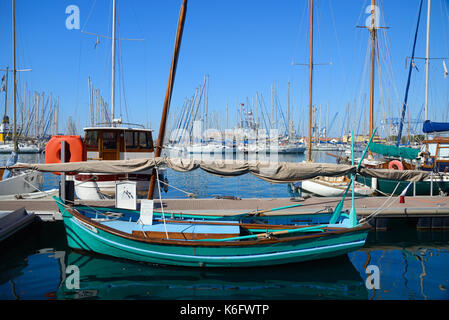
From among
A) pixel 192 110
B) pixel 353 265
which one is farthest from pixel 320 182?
pixel 192 110

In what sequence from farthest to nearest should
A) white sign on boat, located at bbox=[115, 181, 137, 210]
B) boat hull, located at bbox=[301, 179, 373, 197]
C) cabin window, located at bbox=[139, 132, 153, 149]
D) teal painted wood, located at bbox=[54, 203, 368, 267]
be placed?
boat hull, located at bbox=[301, 179, 373, 197], cabin window, located at bbox=[139, 132, 153, 149], white sign on boat, located at bbox=[115, 181, 137, 210], teal painted wood, located at bbox=[54, 203, 368, 267]

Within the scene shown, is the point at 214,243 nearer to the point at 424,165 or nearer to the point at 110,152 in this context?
the point at 110,152

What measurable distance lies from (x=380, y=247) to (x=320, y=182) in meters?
9.85

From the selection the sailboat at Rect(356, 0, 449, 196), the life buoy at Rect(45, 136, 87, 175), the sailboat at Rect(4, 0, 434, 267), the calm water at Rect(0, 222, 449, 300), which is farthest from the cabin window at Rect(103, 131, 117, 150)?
the sailboat at Rect(356, 0, 449, 196)

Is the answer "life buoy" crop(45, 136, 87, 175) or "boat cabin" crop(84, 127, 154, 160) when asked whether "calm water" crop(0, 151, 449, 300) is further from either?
"boat cabin" crop(84, 127, 154, 160)

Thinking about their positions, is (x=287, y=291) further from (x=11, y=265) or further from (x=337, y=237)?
(x=11, y=265)

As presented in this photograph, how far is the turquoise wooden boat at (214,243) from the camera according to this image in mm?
8875

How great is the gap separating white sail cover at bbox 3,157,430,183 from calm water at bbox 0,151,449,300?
248 centimetres

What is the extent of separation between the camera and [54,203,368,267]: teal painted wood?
8867 millimetres

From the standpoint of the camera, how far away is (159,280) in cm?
877

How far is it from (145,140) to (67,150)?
432 centimetres

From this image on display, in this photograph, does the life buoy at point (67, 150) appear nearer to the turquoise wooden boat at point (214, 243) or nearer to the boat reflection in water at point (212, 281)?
the turquoise wooden boat at point (214, 243)

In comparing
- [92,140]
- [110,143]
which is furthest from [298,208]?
[92,140]
